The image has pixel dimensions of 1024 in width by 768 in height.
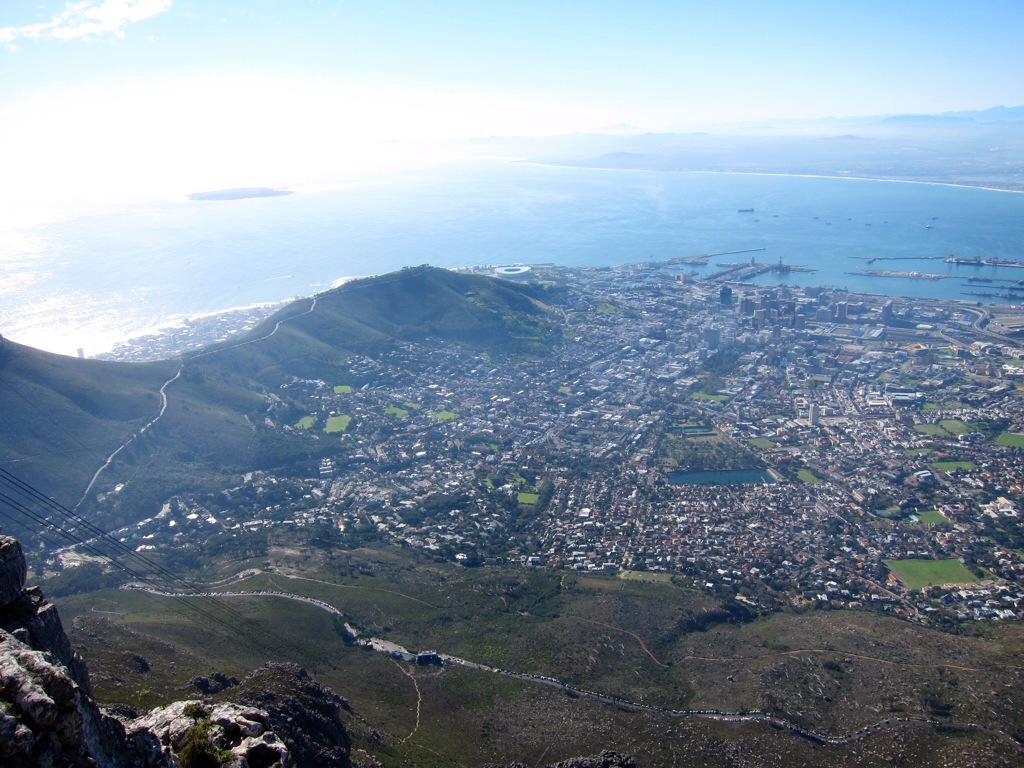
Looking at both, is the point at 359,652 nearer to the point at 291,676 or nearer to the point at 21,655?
the point at 291,676

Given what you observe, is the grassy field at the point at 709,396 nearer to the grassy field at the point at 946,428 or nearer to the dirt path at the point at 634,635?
the grassy field at the point at 946,428

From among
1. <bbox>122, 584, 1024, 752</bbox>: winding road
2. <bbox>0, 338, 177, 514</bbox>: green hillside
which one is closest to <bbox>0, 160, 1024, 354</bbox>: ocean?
<bbox>0, 338, 177, 514</bbox>: green hillside

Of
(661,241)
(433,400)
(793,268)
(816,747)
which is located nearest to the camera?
(816,747)

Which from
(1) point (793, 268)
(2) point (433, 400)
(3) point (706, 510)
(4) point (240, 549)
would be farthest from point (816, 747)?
(1) point (793, 268)

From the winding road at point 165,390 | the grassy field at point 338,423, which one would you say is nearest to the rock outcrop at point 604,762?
the winding road at point 165,390

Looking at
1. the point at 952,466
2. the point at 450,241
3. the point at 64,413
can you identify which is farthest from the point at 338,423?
the point at 450,241

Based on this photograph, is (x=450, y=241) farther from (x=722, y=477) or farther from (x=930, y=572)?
(x=930, y=572)

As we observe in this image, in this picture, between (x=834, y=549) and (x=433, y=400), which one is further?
(x=433, y=400)
